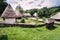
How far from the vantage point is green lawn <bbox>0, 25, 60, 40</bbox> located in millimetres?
27859

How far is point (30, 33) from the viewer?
98.2 ft

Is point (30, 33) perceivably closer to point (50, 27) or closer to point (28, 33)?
point (28, 33)

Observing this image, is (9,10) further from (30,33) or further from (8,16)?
(30,33)

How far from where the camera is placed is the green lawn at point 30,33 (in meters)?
27.9

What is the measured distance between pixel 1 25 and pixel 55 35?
414 inches

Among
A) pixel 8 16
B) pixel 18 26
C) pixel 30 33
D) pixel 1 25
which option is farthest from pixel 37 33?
pixel 8 16

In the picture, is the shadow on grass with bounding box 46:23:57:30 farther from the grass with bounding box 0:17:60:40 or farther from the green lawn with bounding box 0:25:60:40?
the green lawn with bounding box 0:25:60:40

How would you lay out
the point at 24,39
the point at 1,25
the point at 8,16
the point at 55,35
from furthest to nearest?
the point at 8,16, the point at 1,25, the point at 55,35, the point at 24,39

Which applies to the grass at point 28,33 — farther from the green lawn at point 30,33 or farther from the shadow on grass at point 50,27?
the shadow on grass at point 50,27

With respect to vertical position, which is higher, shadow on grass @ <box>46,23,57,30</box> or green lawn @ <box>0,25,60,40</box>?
shadow on grass @ <box>46,23,57,30</box>

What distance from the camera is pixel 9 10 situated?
39.0m

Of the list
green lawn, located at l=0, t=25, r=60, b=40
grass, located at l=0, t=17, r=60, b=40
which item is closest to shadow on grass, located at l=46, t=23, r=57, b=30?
grass, located at l=0, t=17, r=60, b=40

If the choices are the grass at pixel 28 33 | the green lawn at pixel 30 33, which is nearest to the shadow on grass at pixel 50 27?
the grass at pixel 28 33

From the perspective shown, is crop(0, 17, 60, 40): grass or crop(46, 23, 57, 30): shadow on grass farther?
crop(46, 23, 57, 30): shadow on grass
